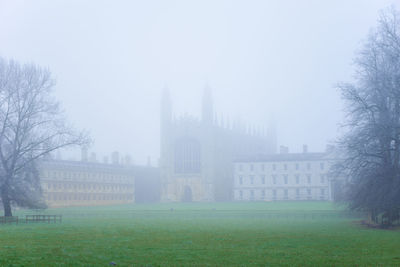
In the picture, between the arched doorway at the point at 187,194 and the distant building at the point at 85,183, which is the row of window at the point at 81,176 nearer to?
the distant building at the point at 85,183

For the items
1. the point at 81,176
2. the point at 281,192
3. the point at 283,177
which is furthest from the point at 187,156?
the point at 81,176

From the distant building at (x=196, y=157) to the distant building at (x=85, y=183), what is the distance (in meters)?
8.27

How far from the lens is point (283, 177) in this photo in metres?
103

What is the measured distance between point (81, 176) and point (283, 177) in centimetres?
3837

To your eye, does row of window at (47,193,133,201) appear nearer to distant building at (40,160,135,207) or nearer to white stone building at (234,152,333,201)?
distant building at (40,160,135,207)

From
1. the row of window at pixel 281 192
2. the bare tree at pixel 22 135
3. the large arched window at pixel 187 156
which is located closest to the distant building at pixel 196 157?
the large arched window at pixel 187 156

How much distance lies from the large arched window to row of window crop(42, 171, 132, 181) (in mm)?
11533

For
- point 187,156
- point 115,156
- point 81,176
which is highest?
point 115,156

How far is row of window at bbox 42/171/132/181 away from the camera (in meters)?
90.3

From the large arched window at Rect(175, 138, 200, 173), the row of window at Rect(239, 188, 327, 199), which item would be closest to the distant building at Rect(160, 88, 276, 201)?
the large arched window at Rect(175, 138, 200, 173)

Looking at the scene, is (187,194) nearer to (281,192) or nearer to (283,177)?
(281,192)

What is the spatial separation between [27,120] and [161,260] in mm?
29768

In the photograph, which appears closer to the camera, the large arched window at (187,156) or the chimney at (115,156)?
the large arched window at (187,156)

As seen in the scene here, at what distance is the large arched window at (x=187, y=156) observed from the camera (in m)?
110
